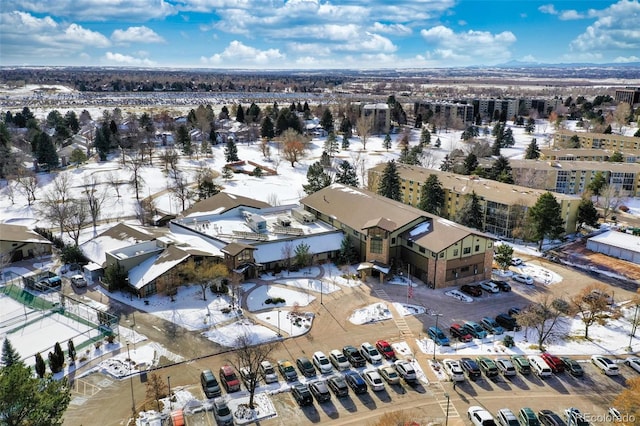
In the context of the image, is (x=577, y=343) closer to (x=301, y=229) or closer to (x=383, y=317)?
(x=383, y=317)

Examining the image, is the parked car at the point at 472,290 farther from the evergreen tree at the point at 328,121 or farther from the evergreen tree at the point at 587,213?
the evergreen tree at the point at 328,121

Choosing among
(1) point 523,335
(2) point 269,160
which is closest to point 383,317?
(1) point 523,335

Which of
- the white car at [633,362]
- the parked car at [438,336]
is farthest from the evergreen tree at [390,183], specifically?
the white car at [633,362]

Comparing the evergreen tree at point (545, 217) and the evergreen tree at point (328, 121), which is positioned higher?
the evergreen tree at point (328, 121)

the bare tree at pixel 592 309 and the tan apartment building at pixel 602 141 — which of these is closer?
the bare tree at pixel 592 309

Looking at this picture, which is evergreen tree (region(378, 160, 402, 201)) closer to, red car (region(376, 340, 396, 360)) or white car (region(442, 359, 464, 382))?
red car (region(376, 340, 396, 360))

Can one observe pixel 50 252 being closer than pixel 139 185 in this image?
Yes
